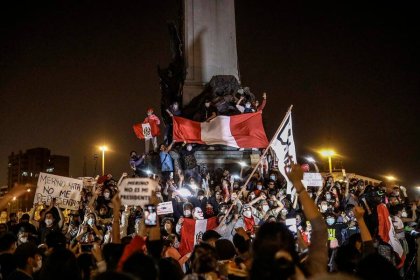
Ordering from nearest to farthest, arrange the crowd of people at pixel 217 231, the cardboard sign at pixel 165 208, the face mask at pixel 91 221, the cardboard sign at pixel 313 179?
1. the crowd of people at pixel 217 231
2. the face mask at pixel 91 221
3. the cardboard sign at pixel 165 208
4. the cardboard sign at pixel 313 179

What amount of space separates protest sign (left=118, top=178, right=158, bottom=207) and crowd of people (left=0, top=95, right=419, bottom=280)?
15 centimetres

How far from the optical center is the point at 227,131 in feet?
64.3

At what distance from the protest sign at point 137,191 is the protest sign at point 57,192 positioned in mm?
8598

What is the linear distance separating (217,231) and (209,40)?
1479cm

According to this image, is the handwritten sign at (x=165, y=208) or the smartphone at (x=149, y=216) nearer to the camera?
the smartphone at (x=149, y=216)

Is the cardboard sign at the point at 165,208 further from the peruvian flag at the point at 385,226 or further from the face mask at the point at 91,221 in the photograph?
the peruvian flag at the point at 385,226

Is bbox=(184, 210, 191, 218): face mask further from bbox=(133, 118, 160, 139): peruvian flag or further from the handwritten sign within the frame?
bbox=(133, 118, 160, 139): peruvian flag

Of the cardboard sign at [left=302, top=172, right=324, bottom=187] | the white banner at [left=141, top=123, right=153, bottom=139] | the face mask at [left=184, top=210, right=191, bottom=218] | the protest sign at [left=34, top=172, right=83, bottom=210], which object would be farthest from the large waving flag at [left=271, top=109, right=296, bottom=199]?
the white banner at [left=141, top=123, right=153, bottom=139]

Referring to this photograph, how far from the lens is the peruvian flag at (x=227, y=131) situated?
759 inches

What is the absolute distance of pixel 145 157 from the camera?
67.9 ft

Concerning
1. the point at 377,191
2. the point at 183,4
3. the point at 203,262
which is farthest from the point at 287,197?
the point at 183,4

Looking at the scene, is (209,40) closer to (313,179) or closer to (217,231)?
(313,179)

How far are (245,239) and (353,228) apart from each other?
21.4ft

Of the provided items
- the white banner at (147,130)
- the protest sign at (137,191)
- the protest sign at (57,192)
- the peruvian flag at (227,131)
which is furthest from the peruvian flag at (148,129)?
the protest sign at (137,191)
